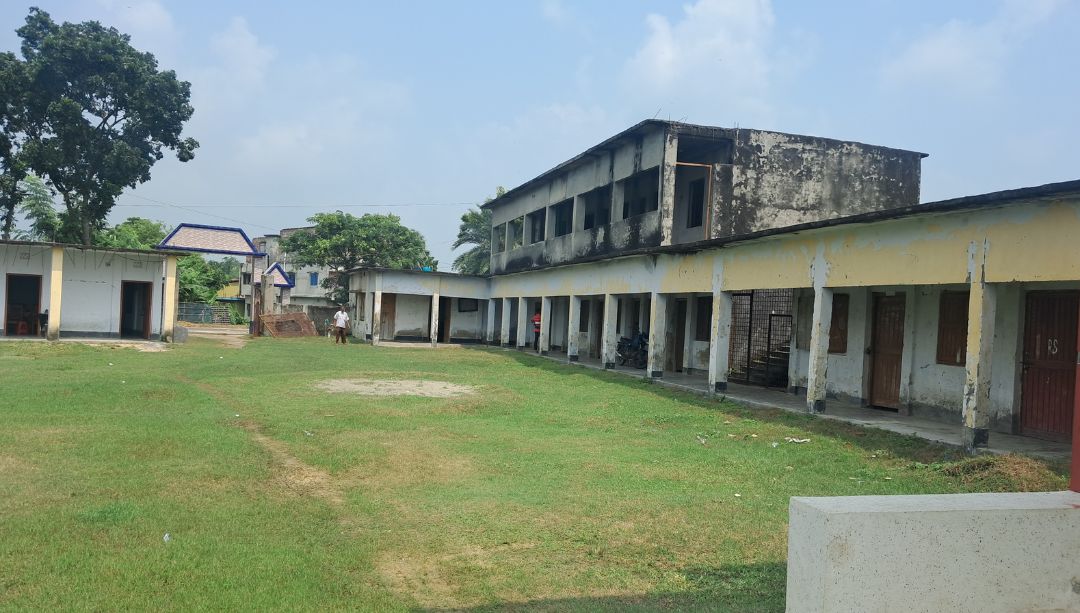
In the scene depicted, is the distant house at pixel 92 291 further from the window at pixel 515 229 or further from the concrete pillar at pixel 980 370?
the concrete pillar at pixel 980 370

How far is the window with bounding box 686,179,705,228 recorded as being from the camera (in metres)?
20.8

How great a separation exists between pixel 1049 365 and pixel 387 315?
27.6 m

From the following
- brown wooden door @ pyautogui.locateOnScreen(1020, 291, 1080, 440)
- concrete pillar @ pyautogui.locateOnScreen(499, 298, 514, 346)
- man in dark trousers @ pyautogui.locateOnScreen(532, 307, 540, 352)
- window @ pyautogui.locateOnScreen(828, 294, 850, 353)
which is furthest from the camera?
concrete pillar @ pyautogui.locateOnScreen(499, 298, 514, 346)

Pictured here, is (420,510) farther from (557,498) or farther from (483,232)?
(483,232)

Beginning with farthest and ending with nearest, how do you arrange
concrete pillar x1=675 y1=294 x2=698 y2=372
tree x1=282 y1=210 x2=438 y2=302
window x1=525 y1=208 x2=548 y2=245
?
tree x1=282 y1=210 x2=438 y2=302 < window x1=525 y1=208 x2=548 y2=245 < concrete pillar x1=675 y1=294 x2=698 y2=372

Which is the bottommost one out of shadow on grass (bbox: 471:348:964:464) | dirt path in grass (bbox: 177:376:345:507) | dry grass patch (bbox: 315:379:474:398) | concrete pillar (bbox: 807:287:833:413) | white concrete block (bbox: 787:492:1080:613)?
dirt path in grass (bbox: 177:376:345:507)

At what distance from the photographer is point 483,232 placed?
45438 millimetres

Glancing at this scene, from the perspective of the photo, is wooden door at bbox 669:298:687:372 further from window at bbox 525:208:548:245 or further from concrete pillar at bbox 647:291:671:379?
window at bbox 525:208:548:245

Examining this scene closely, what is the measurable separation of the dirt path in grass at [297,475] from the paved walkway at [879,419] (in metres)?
7.49

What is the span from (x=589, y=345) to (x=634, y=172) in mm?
8290

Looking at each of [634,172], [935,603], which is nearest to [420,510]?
[935,603]

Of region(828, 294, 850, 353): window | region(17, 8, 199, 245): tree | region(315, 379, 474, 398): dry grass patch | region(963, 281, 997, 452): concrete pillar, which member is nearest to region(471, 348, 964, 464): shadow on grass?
region(963, 281, 997, 452): concrete pillar

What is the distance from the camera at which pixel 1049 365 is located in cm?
1052

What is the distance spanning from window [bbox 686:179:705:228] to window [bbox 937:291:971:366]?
8.78m
